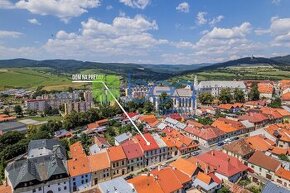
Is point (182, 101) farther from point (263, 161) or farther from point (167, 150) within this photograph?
point (263, 161)

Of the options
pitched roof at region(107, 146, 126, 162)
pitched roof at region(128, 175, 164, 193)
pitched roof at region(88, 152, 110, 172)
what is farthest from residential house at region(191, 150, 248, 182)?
pitched roof at region(88, 152, 110, 172)

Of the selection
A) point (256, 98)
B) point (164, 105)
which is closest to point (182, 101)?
point (164, 105)

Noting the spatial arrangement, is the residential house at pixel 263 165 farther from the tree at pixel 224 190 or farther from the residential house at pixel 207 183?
the tree at pixel 224 190

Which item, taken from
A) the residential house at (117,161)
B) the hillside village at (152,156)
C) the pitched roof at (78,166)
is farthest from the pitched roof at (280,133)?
the pitched roof at (78,166)

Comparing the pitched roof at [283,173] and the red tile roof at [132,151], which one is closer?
the pitched roof at [283,173]

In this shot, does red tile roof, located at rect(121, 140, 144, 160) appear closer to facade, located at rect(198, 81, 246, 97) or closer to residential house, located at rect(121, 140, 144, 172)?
residential house, located at rect(121, 140, 144, 172)

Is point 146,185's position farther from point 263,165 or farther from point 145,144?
point 263,165
